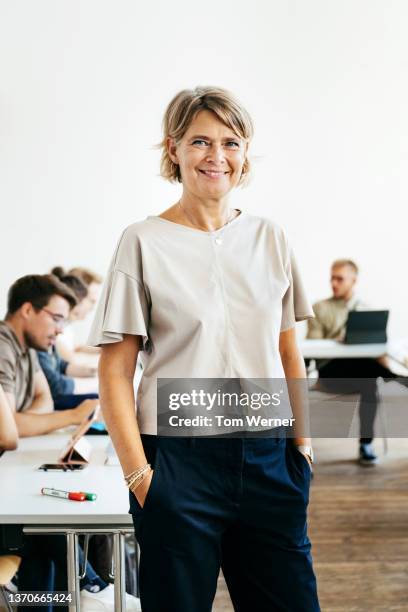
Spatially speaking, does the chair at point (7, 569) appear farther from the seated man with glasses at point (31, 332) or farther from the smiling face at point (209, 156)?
the smiling face at point (209, 156)

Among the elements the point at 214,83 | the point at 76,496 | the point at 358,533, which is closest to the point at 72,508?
the point at 76,496

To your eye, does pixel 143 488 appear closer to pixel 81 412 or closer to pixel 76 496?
pixel 76 496

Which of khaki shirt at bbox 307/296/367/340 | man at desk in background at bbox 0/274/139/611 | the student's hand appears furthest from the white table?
khaki shirt at bbox 307/296/367/340

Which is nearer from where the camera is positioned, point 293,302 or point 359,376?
point 293,302

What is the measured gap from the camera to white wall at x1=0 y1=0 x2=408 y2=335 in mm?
5012

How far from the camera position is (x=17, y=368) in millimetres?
2678

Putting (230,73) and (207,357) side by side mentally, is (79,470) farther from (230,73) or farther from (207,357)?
(230,73)

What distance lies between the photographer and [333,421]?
468 centimetres

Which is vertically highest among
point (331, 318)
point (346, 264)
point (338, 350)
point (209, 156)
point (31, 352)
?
point (209, 156)

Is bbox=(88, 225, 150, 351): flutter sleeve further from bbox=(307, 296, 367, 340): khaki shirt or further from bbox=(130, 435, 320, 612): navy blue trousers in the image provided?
bbox=(307, 296, 367, 340): khaki shirt

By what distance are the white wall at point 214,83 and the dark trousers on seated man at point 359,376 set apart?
40.0 inches

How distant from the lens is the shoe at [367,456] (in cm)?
430

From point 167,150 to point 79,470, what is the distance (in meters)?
1.07

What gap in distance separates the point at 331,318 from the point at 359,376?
2.20 ft
